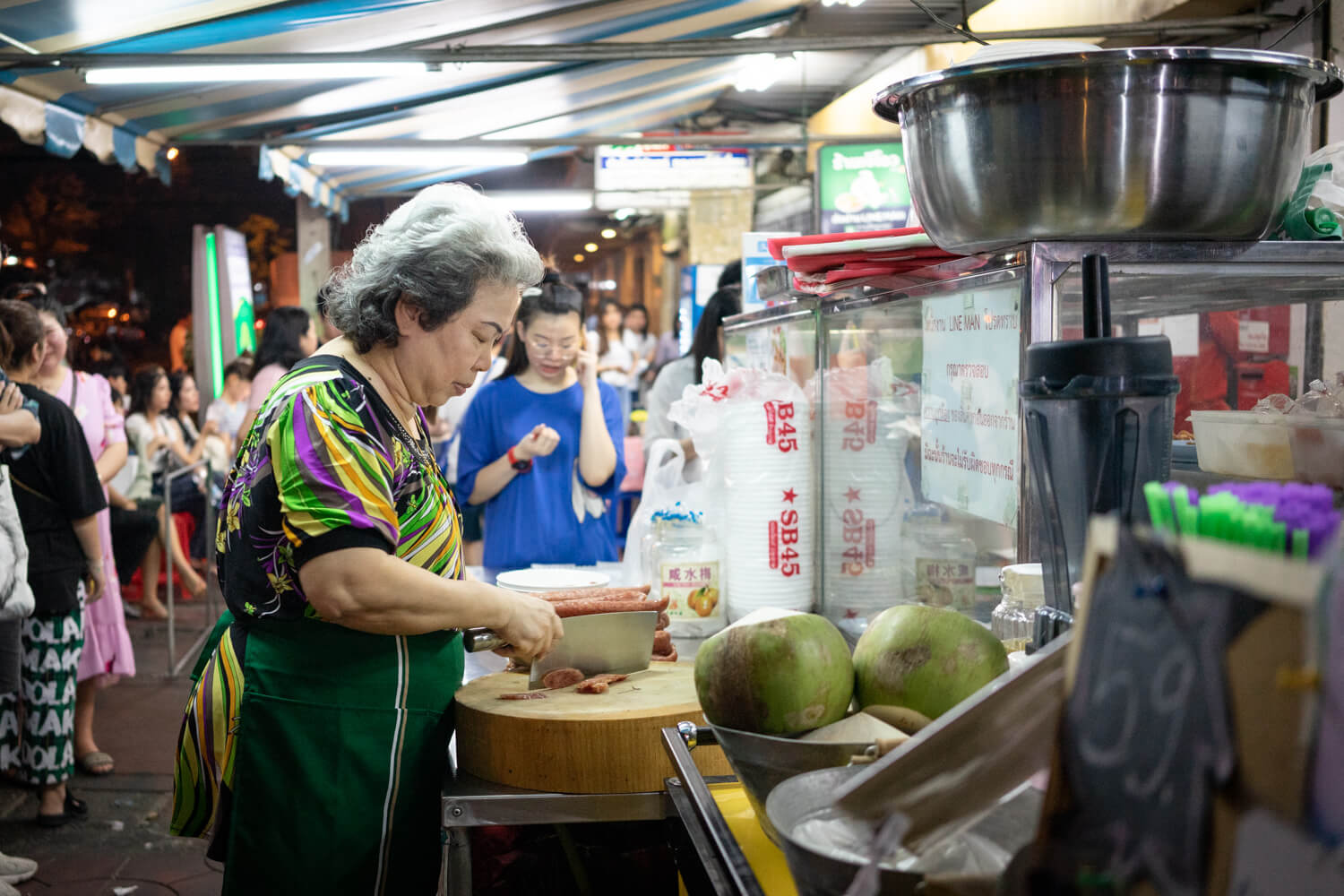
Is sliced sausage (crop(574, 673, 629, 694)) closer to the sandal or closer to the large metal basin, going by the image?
the large metal basin

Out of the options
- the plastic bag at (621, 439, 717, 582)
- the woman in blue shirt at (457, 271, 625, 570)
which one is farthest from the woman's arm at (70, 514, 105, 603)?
the plastic bag at (621, 439, 717, 582)

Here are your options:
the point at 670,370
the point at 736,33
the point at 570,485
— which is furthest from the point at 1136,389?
the point at 736,33

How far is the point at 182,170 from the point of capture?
15.1 metres

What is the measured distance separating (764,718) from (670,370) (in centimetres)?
375

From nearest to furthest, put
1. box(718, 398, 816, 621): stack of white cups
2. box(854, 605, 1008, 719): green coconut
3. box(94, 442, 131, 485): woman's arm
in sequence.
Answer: box(854, 605, 1008, 719): green coconut → box(718, 398, 816, 621): stack of white cups → box(94, 442, 131, 485): woman's arm

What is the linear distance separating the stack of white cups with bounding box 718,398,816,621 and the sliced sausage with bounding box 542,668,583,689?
22.6 inches

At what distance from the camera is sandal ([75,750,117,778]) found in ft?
16.4

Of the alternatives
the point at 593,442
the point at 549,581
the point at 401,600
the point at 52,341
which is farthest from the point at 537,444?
the point at 52,341

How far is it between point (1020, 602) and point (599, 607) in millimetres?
879

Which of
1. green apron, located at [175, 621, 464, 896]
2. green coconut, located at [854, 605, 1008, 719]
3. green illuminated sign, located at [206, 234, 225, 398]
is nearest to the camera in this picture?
green coconut, located at [854, 605, 1008, 719]

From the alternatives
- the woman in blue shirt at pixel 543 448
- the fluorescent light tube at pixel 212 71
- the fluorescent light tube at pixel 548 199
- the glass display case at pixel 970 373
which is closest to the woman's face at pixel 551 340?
the woman in blue shirt at pixel 543 448

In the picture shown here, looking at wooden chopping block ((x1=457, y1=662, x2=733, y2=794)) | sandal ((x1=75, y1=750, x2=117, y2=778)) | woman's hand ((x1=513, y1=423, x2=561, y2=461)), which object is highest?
woman's hand ((x1=513, y1=423, x2=561, y2=461))

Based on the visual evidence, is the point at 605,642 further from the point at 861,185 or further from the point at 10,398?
the point at 861,185

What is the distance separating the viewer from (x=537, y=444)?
149 inches
